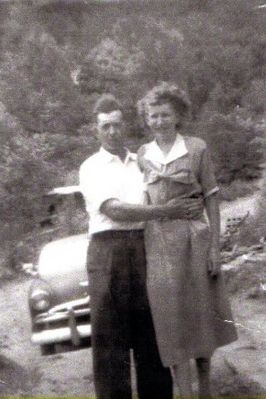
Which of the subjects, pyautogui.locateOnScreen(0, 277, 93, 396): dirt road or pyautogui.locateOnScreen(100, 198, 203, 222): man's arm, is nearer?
pyautogui.locateOnScreen(100, 198, 203, 222): man's arm

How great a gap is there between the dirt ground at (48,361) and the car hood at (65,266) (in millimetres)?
92

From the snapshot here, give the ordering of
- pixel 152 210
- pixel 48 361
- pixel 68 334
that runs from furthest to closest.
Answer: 1. pixel 48 361
2. pixel 68 334
3. pixel 152 210

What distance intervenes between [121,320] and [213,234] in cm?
42

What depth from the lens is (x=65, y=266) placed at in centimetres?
180

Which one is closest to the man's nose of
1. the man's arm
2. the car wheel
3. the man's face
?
the man's face

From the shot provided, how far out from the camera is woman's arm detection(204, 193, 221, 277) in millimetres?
1586

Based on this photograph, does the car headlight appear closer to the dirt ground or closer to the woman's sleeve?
the dirt ground

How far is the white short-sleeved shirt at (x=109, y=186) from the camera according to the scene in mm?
1604

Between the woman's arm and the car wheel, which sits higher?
the woman's arm

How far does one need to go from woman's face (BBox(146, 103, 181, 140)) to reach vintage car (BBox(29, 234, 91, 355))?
44cm

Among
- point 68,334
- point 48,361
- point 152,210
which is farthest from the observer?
point 48,361

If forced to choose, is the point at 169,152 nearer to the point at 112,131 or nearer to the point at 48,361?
the point at 112,131

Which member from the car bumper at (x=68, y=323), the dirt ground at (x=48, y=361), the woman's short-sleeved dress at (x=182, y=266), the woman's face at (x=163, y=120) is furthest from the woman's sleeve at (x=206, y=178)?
the car bumper at (x=68, y=323)

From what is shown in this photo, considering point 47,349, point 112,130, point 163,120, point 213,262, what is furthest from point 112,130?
point 47,349
